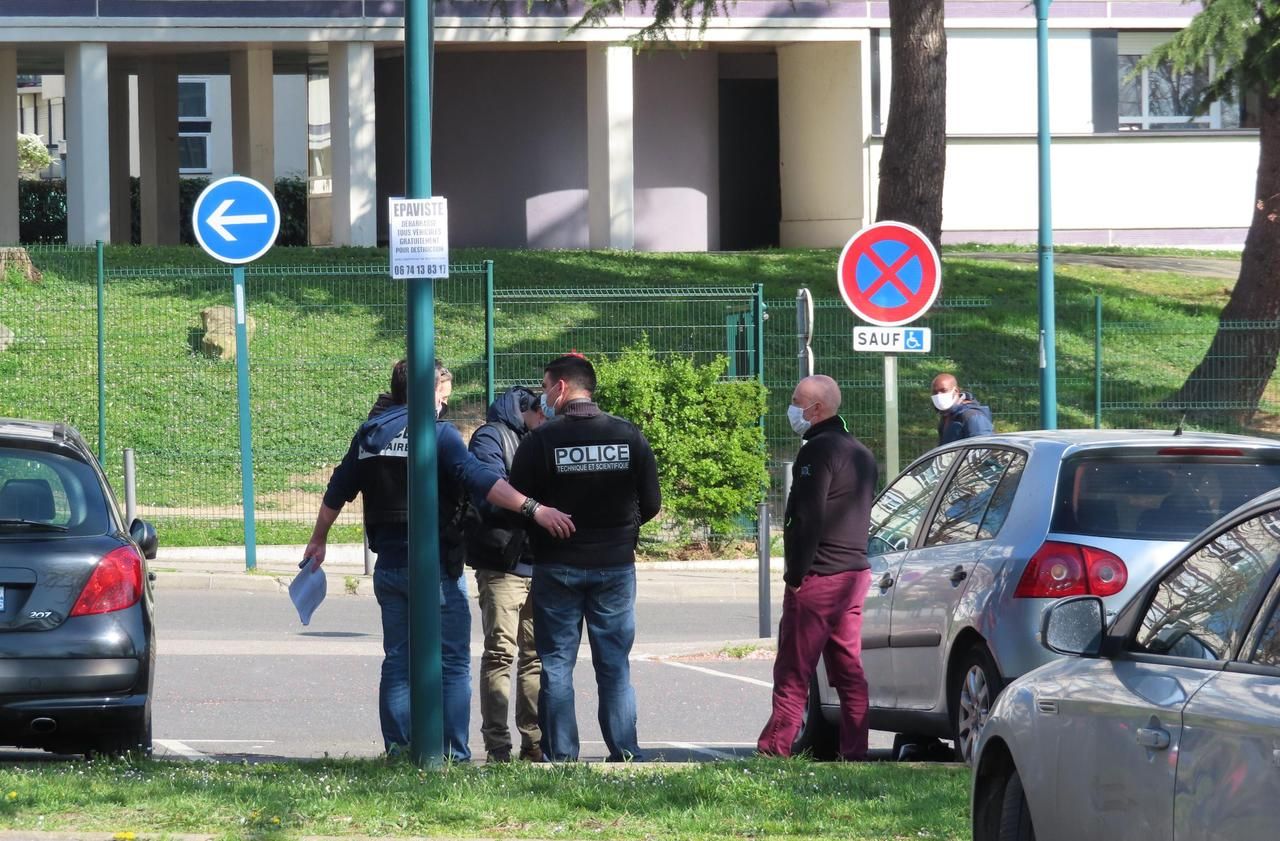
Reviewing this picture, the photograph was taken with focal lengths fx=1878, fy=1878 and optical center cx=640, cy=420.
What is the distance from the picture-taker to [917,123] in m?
22.9

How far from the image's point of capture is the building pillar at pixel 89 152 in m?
29.4

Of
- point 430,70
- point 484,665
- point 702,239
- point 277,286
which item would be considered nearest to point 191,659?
point 484,665

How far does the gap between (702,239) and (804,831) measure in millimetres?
28281

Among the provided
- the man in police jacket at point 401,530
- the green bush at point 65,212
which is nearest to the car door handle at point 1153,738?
the man in police jacket at point 401,530

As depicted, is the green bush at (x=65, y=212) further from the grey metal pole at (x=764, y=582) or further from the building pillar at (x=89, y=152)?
the grey metal pole at (x=764, y=582)

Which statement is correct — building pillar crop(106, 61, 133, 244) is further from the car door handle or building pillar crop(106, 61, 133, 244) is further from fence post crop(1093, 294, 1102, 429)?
the car door handle

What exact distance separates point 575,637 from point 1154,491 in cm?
249

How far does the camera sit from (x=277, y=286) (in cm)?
2417

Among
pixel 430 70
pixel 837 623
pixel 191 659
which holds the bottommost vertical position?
pixel 191 659

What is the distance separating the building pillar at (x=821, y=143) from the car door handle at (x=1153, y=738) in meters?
28.3

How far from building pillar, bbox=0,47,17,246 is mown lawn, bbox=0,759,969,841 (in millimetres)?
26720

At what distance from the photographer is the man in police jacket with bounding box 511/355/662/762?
7.95m

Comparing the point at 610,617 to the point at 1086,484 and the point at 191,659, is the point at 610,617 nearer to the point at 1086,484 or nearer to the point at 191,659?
the point at 1086,484

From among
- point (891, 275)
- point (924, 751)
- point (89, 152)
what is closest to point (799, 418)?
point (924, 751)
